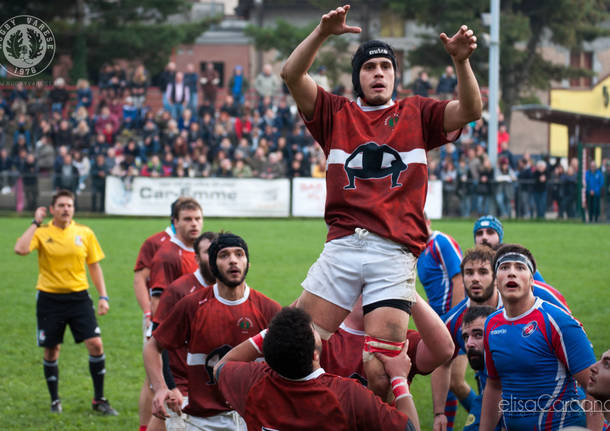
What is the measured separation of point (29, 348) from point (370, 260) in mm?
7865

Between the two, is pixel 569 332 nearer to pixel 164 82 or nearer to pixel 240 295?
pixel 240 295

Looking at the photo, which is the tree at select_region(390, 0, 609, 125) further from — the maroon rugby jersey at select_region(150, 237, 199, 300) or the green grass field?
the maroon rugby jersey at select_region(150, 237, 199, 300)

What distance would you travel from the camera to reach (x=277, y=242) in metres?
20.6

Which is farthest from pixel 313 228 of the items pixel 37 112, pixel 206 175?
pixel 37 112

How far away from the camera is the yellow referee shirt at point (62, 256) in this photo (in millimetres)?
9531

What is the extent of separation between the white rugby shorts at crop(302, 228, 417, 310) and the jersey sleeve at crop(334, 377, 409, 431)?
0.73 m

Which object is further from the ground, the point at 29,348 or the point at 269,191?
the point at 269,191

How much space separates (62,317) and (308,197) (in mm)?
17046

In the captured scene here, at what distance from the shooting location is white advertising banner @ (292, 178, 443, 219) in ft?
84.5

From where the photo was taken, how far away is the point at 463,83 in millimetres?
4621

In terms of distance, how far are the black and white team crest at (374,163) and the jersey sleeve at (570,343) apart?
4.81 feet

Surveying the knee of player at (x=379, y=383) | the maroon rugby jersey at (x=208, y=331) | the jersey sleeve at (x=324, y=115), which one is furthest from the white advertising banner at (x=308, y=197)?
the knee of player at (x=379, y=383)

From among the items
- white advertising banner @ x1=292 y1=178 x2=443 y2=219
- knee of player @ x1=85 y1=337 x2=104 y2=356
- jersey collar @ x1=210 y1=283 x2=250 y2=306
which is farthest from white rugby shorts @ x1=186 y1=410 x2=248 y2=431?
white advertising banner @ x1=292 y1=178 x2=443 y2=219

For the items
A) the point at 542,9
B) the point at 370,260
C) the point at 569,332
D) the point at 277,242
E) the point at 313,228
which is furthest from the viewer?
the point at 542,9
